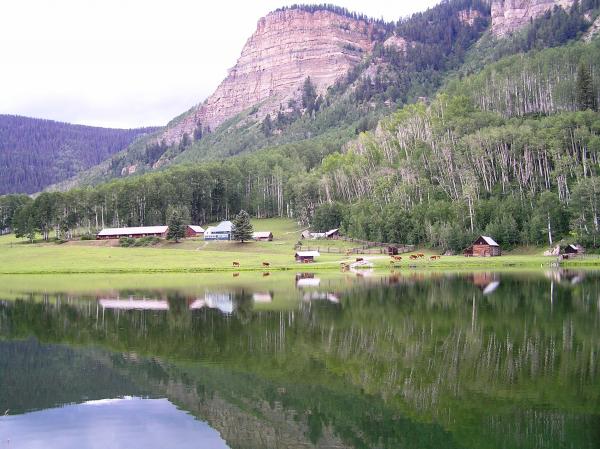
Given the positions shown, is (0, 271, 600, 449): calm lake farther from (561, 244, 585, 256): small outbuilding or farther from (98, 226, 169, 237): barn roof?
(98, 226, 169, 237): barn roof

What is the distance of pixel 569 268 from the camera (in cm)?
8006

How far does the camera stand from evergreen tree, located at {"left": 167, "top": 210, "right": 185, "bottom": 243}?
12950 centimetres

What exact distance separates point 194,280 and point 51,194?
304ft

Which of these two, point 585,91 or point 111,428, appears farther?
point 585,91

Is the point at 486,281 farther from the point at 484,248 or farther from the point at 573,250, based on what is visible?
the point at 484,248

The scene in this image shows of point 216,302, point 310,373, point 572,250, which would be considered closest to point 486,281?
point 216,302

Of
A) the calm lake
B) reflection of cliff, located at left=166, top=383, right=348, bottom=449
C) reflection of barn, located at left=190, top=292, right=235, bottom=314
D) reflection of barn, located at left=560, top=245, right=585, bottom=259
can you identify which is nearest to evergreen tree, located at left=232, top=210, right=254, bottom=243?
reflection of barn, located at left=560, top=245, right=585, bottom=259

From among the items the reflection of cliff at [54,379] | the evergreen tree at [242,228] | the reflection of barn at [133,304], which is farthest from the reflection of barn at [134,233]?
the reflection of cliff at [54,379]

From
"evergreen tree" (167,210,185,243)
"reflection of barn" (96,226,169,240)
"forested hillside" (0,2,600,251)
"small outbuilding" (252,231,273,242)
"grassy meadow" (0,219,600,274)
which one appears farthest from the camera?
"reflection of barn" (96,226,169,240)

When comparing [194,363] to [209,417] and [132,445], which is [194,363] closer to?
[209,417]

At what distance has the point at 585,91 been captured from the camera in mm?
133125

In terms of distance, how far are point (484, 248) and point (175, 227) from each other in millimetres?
61950

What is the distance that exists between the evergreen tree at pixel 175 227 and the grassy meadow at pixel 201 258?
1.90 meters

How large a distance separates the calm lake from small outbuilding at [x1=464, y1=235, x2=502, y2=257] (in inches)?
1907
